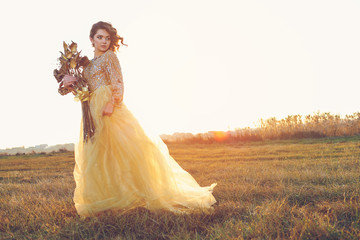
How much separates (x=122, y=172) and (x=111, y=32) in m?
2.06

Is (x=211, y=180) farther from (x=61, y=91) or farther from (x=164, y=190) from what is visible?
(x=61, y=91)

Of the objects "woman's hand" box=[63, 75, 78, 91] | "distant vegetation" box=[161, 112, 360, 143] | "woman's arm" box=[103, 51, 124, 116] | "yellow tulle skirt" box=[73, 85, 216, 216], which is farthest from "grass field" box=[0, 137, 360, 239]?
"distant vegetation" box=[161, 112, 360, 143]

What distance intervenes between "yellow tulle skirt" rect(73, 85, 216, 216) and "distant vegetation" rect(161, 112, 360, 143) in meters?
17.5

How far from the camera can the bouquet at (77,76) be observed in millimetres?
3787

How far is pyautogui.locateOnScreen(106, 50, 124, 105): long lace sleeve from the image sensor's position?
12.4 ft

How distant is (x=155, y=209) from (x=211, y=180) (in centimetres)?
260

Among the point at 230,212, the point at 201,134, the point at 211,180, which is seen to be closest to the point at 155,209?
the point at 230,212

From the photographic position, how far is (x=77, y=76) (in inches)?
152

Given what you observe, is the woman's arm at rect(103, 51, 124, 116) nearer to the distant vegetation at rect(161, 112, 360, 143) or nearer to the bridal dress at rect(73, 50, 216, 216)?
the bridal dress at rect(73, 50, 216, 216)

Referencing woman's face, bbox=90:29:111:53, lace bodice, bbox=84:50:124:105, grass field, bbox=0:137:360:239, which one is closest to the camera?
grass field, bbox=0:137:360:239

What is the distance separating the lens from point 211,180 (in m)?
5.93

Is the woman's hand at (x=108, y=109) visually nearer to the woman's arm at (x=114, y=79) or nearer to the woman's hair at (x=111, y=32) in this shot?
the woman's arm at (x=114, y=79)

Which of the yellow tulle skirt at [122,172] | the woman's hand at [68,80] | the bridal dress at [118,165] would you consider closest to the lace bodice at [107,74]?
the bridal dress at [118,165]

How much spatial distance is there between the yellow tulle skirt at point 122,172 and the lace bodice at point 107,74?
110 millimetres
